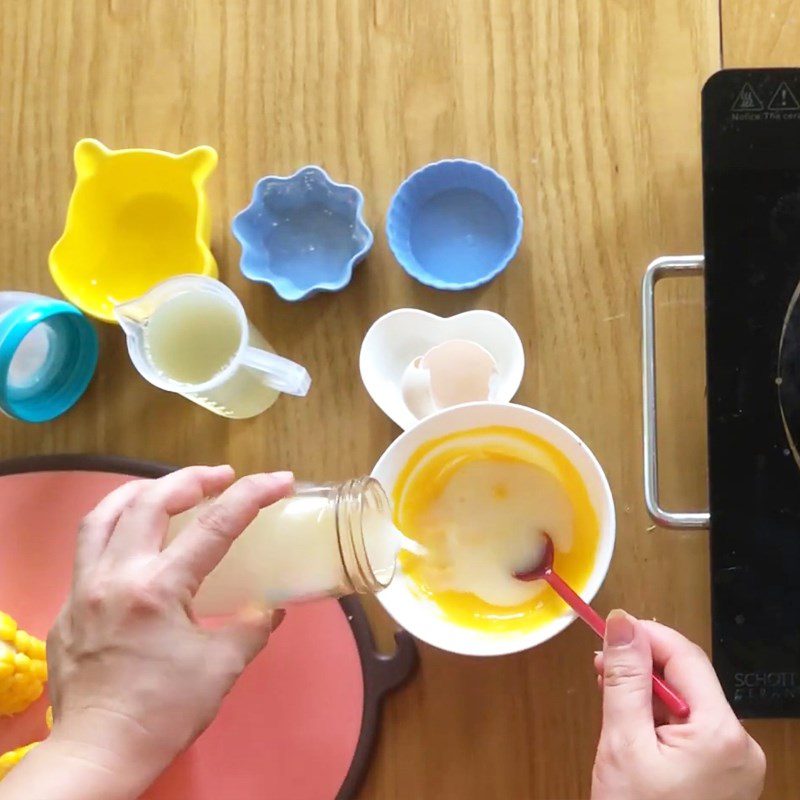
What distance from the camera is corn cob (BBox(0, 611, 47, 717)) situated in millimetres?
705

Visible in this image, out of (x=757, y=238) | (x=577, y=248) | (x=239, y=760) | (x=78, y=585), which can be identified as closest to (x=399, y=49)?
(x=577, y=248)

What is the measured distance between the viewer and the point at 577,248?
75 cm

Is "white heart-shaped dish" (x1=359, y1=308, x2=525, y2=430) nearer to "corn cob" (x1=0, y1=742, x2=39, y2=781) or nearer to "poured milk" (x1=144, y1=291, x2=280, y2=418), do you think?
"poured milk" (x1=144, y1=291, x2=280, y2=418)

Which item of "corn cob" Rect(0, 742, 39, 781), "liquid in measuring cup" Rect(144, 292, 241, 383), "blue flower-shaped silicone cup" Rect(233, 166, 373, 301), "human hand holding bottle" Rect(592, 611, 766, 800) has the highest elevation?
"blue flower-shaped silicone cup" Rect(233, 166, 373, 301)

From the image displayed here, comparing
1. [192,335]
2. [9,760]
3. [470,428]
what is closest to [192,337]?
[192,335]

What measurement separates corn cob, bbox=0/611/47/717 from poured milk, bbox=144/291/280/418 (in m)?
0.23

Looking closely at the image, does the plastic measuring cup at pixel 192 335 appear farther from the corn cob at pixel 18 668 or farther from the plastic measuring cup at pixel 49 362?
the corn cob at pixel 18 668

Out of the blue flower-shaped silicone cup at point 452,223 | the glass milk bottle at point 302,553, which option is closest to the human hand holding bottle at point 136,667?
the glass milk bottle at point 302,553

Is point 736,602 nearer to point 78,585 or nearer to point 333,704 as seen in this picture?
point 333,704

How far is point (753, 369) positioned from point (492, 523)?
228 mm

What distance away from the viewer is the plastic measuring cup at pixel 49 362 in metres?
0.74

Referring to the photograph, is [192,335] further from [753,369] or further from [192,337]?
[753,369]

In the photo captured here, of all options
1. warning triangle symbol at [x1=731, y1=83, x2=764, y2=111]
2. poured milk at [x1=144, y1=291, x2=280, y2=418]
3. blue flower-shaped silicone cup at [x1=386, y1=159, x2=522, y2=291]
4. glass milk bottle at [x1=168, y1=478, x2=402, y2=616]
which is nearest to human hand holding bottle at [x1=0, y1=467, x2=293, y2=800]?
glass milk bottle at [x1=168, y1=478, x2=402, y2=616]

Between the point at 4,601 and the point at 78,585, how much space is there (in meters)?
0.21
